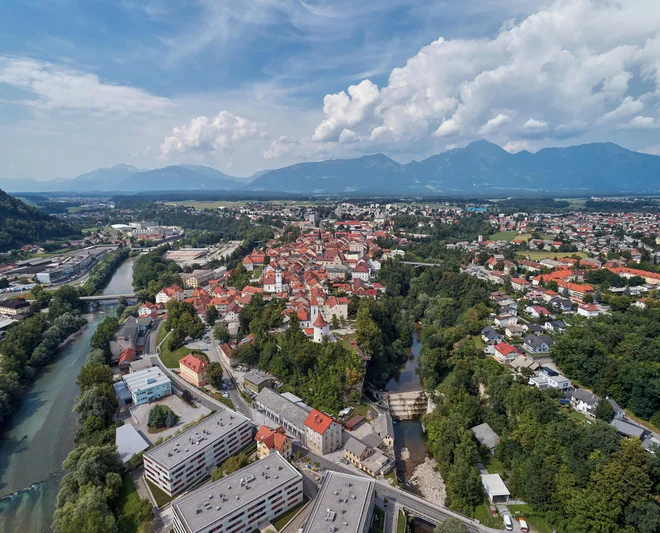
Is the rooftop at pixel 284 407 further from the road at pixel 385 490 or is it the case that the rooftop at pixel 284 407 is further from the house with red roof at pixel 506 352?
the house with red roof at pixel 506 352

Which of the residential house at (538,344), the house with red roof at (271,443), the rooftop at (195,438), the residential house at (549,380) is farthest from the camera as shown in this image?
the residential house at (538,344)

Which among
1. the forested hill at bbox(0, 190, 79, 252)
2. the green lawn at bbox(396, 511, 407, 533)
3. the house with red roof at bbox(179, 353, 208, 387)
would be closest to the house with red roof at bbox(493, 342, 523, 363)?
the green lawn at bbox(396, 511, 407, 533)

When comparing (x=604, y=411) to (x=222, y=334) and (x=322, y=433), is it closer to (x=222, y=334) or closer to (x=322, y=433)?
(x=322, y=433)

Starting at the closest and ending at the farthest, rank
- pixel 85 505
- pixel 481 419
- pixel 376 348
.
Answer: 1. pixel 85 505
2. pixel 481 419
3. pixel 376 348

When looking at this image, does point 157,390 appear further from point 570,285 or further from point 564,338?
A: point 570,285

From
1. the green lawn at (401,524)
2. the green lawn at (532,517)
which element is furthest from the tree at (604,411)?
the green lawn at (401,524)

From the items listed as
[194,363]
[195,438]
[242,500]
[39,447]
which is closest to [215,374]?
[194,363]

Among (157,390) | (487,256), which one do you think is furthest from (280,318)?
(487,256)
